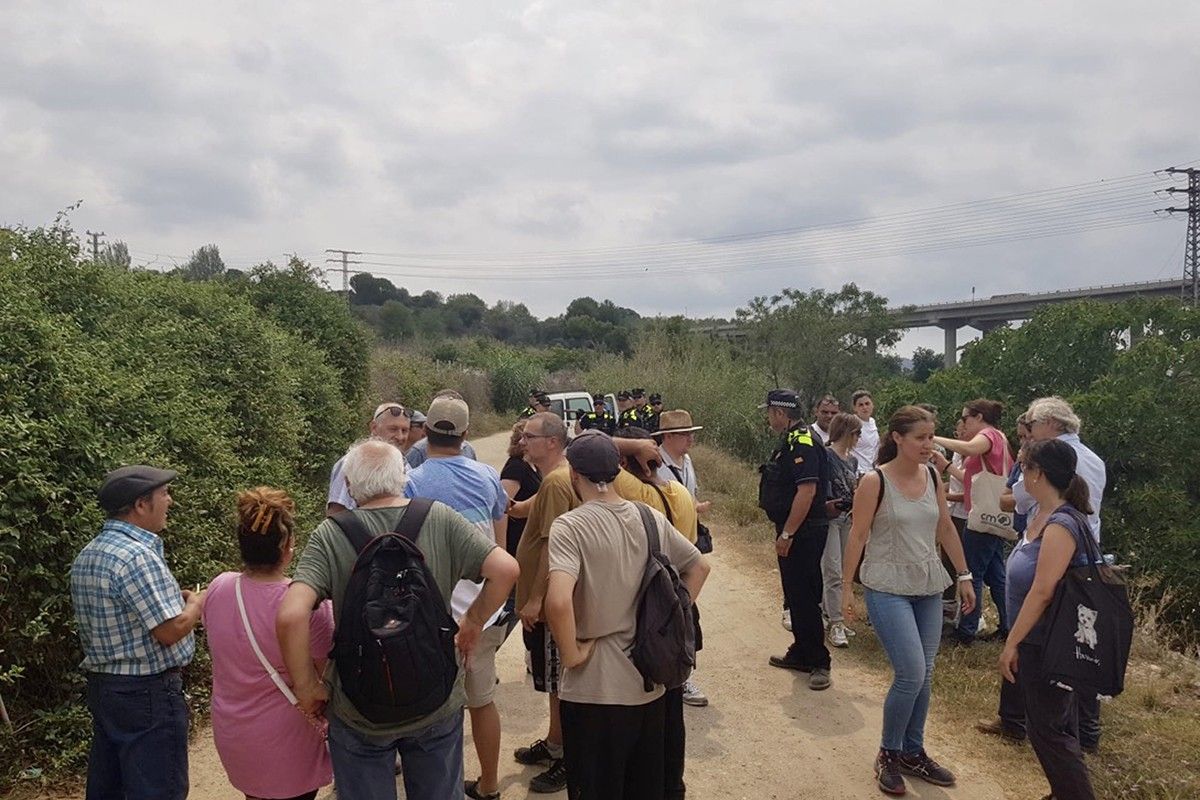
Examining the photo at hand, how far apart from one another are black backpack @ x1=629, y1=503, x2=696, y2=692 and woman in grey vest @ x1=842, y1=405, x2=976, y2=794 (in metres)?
1.53

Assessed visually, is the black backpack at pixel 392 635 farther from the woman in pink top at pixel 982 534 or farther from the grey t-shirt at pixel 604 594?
the woman in pink top at pixel 982 534

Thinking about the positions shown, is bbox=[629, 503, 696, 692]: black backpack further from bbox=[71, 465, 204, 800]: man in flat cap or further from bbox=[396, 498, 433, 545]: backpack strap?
bbox=[71, 465, 204, 800]: man in flat cap

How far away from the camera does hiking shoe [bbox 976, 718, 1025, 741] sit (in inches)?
181

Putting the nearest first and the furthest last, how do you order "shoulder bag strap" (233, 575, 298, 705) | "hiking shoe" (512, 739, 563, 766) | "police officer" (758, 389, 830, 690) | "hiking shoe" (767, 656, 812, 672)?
"shoulder bag strap" (233, 575, 298, 705) < "hiking shoe" (512, 739, 563, 766) < "police officer" (758, 389, 830, 690) < "hiking shoe" (767, 656, 812, 672)

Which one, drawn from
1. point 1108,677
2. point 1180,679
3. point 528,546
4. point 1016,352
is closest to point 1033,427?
point 1108,677

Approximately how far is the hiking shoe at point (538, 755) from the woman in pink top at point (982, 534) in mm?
3365

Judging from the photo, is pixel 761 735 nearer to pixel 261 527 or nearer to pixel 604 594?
pixel 604 594

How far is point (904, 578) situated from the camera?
4.04m

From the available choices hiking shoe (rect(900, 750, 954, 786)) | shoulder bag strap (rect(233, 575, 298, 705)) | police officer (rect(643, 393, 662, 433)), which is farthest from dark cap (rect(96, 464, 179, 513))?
police officer (rect(643, 393, 662, 433))

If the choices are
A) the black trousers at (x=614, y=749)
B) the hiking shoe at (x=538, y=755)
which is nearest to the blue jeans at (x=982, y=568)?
the hiking shoe at (x=538, y=755)

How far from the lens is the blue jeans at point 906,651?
400cm

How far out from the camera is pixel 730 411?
21125 millimetres

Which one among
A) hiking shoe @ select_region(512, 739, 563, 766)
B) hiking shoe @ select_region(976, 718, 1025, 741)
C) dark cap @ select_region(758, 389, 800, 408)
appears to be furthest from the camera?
dark cap @ select_region(758, 389, 800, 408)

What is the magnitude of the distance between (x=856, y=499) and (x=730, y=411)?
17.0 m
